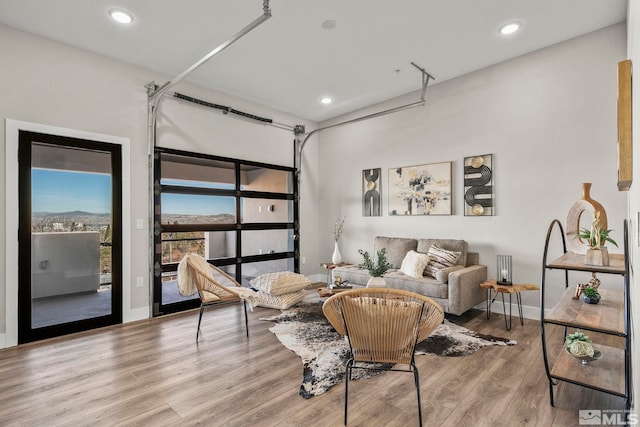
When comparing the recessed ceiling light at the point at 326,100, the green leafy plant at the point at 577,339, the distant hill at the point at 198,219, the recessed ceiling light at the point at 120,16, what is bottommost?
the green leafy plant at the point at 577,339

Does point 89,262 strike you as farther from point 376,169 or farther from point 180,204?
point 376,169

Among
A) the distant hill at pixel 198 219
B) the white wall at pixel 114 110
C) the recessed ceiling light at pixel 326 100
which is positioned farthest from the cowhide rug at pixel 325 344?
the recessed ceiling light at pixel 326 100

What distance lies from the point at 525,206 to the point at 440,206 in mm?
1045

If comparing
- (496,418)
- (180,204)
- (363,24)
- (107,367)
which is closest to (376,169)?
(363,24)

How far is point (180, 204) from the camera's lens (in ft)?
14.8

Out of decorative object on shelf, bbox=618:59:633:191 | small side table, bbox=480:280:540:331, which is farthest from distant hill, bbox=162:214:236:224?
decorative object on shelf, bbox=618:59:633:191

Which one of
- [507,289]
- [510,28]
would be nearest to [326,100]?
[510,28]

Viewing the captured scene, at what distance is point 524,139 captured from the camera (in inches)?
157

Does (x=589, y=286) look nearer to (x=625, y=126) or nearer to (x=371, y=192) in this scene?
(x=625, y=126)

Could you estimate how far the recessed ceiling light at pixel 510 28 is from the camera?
3330 millimetres

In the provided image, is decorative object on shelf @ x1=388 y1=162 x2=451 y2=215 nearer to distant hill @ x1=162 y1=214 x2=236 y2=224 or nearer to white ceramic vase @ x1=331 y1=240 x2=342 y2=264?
white ceramic vase @ x1=331 y1=240 x2=342 y2=264

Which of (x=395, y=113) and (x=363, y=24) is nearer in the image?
(x=363, y=24)

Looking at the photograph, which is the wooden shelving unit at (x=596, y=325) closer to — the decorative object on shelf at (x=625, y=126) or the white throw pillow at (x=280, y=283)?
the decorative object on shelf at (x=625, y=126)

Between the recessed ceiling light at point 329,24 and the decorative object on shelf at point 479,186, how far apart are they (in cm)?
244
